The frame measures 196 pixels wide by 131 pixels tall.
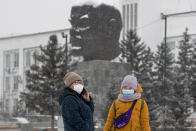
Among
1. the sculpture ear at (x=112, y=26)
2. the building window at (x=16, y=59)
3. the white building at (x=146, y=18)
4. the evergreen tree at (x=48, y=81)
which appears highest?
the white building at (x=146, y=18)

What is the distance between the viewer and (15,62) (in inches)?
2601

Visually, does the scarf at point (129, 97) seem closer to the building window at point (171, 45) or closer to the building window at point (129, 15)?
the building window at point (171, 45)

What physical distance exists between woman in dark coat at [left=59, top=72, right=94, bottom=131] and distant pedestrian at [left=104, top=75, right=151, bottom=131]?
0.45 meters

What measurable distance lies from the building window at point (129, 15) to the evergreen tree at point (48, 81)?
103 feet

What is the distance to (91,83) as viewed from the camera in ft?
77.8

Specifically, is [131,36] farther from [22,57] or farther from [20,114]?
[22,57]

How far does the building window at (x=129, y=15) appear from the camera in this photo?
58.4m

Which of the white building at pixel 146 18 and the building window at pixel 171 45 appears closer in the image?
the building window at pixel 171 45

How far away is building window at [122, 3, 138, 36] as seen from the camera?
5838 cm

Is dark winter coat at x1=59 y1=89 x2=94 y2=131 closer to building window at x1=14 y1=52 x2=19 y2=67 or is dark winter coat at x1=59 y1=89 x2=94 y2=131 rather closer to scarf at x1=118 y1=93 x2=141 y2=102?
scarf at x1=118 y1=93 x2=141 y2=102

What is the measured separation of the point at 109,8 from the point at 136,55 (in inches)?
552

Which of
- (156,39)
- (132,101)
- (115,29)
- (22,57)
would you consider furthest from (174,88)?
(22,57)

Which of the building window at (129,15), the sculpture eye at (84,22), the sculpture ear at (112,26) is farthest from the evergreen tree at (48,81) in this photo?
the building window at (129,15)

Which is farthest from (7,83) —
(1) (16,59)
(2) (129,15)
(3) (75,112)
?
(3) (75,112)
